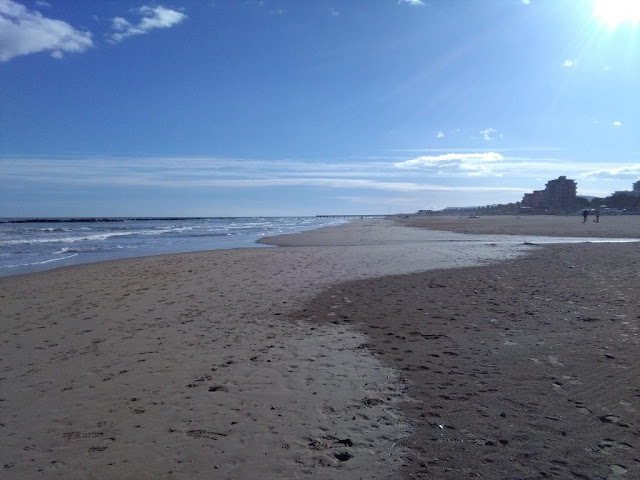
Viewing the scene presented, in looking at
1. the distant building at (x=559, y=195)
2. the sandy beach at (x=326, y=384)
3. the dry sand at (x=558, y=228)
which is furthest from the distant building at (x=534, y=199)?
the sandy beach at (x=326, y=384)

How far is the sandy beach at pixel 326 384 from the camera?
428 cm

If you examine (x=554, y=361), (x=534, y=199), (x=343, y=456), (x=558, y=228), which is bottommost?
(x=343, y=456)

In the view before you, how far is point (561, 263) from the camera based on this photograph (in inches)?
673

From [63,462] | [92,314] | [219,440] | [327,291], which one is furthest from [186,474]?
[327,291]

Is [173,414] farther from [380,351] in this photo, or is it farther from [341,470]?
[380,351]

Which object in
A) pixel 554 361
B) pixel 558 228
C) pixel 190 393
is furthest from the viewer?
pixel 558 228

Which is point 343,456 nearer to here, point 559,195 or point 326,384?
point 326,384

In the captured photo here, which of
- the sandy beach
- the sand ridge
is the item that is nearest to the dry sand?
the sandy beach

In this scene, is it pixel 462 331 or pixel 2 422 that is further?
pixel 462 331

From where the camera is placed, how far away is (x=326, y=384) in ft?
19.9

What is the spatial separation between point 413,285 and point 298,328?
5178 mm

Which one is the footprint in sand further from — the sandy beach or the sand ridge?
the sand ridge

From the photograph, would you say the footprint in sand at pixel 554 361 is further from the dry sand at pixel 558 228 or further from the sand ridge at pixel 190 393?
the dry sand at pixel 558 228

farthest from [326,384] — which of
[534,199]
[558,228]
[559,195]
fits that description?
[534,199]
